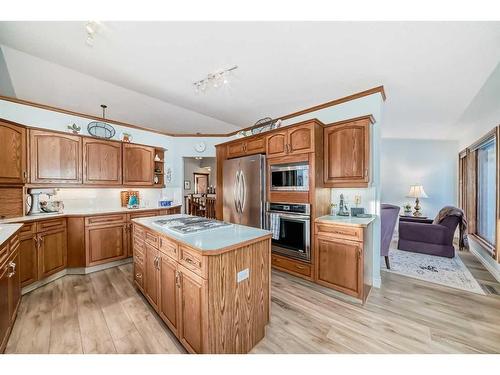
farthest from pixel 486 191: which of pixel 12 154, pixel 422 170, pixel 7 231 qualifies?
pixel 12 154

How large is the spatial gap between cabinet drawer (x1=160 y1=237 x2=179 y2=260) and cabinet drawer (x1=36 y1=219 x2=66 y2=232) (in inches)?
77.5

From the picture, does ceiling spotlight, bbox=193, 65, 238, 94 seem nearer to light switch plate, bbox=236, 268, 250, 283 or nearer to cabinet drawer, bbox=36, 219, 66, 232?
light switch plate, bbox=236, 268, 250, 283

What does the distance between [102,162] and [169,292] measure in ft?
9.18

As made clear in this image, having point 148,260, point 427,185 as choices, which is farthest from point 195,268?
point 427,185

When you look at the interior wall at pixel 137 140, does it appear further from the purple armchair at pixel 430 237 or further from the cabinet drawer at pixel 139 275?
the purple armchair at pixel 430 237

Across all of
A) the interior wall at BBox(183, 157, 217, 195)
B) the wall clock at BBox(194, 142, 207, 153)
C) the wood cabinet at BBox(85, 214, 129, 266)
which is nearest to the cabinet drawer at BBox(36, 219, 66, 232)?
the wood cabinet at BBox(85, 214, 129, 266)

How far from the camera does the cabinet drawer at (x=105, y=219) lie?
290cm

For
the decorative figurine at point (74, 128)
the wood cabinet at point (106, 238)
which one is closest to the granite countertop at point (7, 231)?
the wood cabinet at point (106, 238)

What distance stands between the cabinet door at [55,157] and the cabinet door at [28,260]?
2.83 feet

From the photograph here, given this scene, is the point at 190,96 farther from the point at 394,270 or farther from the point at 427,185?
the point at 427,185

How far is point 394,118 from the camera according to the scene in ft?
12.8

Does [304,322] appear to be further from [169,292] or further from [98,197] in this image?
[98,197]

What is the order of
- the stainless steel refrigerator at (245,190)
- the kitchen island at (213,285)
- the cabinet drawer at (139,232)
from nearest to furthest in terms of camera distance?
the kitchen island at (213,285), the cabinet drawer at (139,232), the stainless steel refrigerator at (245,190)
